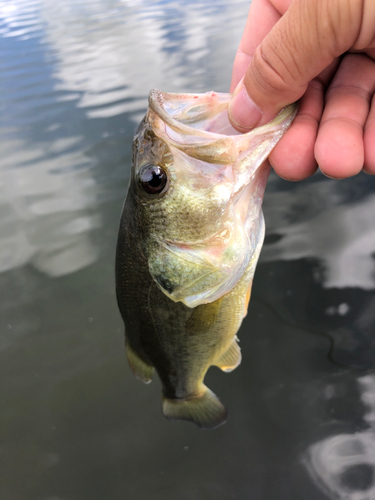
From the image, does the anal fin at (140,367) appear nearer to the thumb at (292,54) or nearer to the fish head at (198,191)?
the fish head at (198,191)

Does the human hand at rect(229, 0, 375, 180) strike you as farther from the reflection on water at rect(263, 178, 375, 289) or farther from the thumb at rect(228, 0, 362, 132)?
the reflection on water at rect(263, 178, 375, 289)

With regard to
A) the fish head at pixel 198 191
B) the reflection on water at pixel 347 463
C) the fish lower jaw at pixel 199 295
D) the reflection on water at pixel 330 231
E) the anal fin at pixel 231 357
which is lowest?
the reflection on water at pixel 347 463

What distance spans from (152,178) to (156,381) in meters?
2.10

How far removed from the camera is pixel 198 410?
2.09 metres

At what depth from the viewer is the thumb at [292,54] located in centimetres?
119

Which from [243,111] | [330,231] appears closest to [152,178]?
[243,111]

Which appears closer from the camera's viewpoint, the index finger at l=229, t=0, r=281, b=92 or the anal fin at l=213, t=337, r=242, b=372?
the index finger at l=229, t=0, r=281, b=92

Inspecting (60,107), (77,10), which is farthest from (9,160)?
(77,10)

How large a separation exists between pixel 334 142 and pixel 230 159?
374 millimetres

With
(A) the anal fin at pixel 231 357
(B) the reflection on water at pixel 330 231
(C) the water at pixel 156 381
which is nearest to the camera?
(A) the anal fin at pixel 231 357

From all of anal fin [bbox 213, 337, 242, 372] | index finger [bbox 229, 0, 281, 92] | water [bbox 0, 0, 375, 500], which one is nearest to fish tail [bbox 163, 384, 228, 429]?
anal fin [bbox 213, 337, 242, 372]

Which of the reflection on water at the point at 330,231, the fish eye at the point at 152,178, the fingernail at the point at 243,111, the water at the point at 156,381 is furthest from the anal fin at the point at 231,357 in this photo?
the reflection on water at the point at 330,231

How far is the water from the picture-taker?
258 centimetres

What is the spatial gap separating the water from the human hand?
80.0 inches
